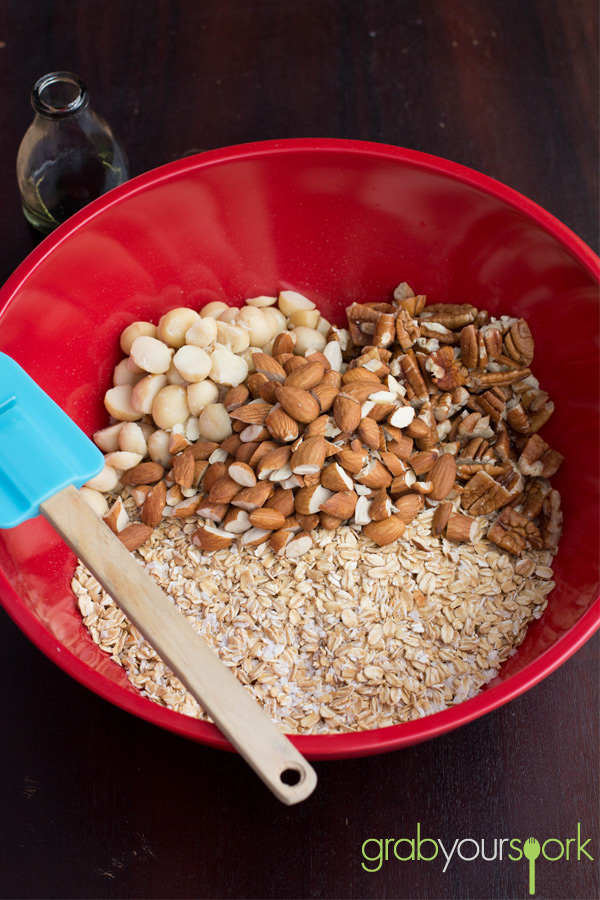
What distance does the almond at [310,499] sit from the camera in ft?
2.91

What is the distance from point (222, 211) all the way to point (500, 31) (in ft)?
2.08

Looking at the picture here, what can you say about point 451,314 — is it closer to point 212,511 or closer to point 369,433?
point 369,433

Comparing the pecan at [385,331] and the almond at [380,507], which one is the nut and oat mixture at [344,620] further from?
the pecan at [385,331]

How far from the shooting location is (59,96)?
990 mm

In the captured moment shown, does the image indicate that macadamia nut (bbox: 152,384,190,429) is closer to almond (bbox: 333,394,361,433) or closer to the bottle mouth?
almond (bbox: 333,394,361,433)

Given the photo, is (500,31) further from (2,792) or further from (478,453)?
(2,792)

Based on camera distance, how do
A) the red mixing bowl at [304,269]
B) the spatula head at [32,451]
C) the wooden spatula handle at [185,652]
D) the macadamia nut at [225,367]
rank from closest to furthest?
the wooden spatula handle at [185,652] < the spatula head at [32,451] < the red mixing bowl at [304,269] < the macadamia nut at [225,367]

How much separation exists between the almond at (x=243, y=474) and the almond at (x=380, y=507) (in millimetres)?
137

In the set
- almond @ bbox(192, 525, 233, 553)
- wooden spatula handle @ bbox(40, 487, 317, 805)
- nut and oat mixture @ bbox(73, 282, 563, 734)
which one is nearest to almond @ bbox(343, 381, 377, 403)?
nut and oat mixture @ bbox(73, 282, 563, 734)

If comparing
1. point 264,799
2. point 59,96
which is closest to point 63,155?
point 59,96

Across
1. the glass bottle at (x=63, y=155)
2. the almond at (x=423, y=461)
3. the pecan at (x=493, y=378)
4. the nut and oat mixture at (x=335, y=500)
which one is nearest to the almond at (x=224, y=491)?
the nut and oat mixture at (x=335, y=500)

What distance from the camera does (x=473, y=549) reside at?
2.97ft

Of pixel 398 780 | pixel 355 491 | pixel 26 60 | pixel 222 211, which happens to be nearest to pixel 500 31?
pixel 222 211

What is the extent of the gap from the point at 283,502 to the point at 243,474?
5 cm
